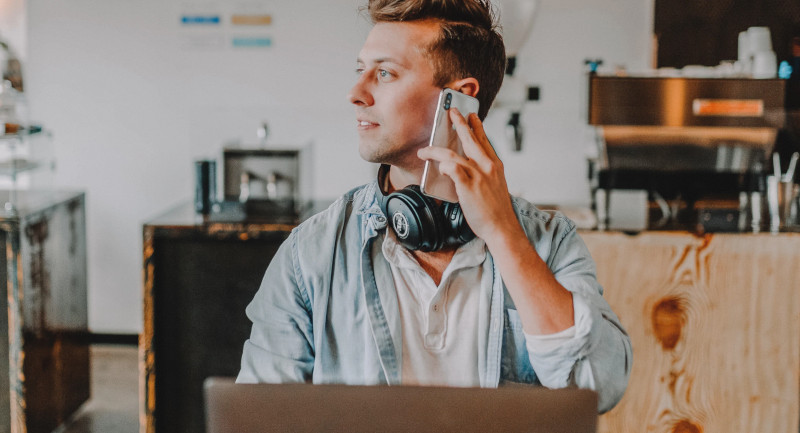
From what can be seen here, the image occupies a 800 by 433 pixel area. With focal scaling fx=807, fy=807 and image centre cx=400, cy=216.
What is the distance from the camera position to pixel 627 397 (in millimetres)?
2660

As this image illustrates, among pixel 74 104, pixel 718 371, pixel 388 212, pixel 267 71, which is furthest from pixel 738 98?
pixel 74 104

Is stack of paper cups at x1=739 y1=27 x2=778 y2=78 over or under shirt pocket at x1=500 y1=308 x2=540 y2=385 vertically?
over

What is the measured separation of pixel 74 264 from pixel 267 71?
1539 millimetres

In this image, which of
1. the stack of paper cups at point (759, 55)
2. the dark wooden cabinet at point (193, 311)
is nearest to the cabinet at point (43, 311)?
the dark wooden cabinet at point (193, 311)

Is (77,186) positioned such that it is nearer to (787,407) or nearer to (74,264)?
(74,264)

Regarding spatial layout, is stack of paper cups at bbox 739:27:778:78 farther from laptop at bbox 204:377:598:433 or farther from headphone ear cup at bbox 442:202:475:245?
laptop at bbox 204:377:598:433

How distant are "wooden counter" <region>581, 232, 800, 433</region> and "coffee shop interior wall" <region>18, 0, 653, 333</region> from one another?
1.66 m

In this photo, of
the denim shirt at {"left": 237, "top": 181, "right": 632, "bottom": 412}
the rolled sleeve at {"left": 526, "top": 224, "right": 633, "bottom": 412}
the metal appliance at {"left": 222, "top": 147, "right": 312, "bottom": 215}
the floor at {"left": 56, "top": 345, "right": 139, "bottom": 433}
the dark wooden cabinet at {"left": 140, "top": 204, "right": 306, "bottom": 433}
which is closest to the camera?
the rolled sleeve at {"left": 526, "top": 224, "right": 633, "bottom": 412}

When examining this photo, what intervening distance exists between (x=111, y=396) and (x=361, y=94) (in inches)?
119

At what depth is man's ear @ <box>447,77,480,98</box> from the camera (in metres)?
1.39

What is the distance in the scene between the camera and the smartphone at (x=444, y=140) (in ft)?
4.17

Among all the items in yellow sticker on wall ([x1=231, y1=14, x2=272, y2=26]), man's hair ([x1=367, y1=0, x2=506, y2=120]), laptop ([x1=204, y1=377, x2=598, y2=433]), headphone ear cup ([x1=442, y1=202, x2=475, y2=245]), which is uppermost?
yellow sticker on wall ([x1=231, y1=14, x2=272, y2=26])

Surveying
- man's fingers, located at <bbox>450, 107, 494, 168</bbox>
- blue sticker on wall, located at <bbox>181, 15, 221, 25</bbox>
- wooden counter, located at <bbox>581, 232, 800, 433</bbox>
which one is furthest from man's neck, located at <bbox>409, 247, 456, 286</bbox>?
blue sticker on wall, located at <bbox>181, 15, 221, 25</bbox>

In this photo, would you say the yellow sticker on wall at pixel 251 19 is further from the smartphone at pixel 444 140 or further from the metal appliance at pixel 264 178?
the smartphone at pixel 444 140
